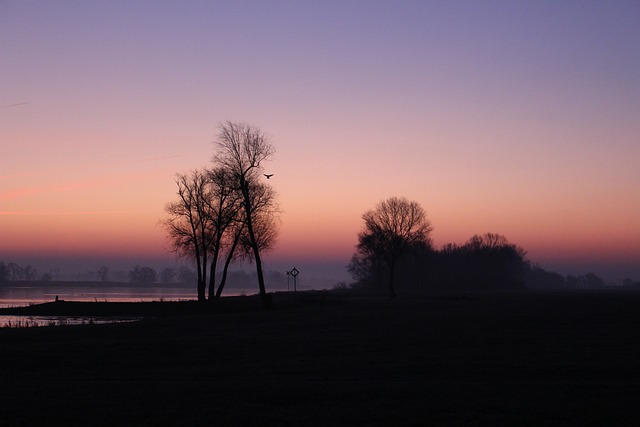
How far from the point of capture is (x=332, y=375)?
55.7 feet

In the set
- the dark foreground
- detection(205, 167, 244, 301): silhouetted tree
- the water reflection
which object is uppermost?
detection(205, 167, 244, 301): silhouetted tree

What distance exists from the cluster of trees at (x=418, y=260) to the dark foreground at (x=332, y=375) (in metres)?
62.4

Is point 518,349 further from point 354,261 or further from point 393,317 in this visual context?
point 354,261

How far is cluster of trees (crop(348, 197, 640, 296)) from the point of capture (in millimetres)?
93562

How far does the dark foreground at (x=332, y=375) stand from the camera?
12.2 metres

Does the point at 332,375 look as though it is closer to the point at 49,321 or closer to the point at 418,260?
the point at 49,321

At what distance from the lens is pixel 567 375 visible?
1592cm

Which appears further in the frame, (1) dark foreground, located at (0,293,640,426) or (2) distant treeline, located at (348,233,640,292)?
(2) distant treeline, located at (348,233,640,292)

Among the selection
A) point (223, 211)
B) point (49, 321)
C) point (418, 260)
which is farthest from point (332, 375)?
point (418, 260)

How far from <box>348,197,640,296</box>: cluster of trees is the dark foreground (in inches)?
2457

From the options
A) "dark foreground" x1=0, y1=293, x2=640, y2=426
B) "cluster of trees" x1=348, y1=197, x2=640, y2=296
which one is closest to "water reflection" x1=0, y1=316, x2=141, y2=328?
"dark foreground" x1=0, y1=293, x2=640, y2=426

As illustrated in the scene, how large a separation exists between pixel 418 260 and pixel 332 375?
11589 cm

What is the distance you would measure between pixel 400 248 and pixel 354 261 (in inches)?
2316

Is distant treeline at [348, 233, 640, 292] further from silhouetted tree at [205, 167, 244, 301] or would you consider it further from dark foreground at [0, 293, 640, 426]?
dark foreground at [0, 293, 640, 426]
